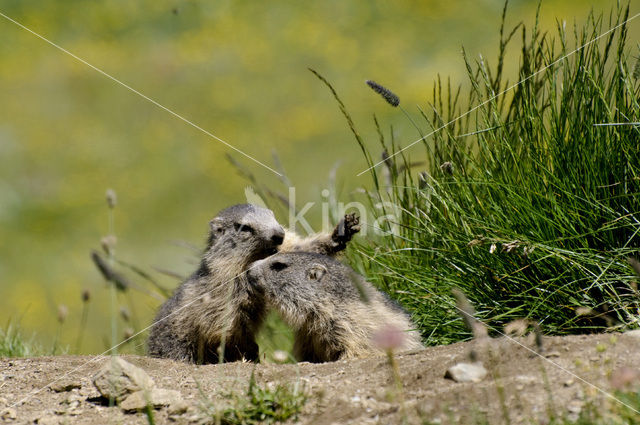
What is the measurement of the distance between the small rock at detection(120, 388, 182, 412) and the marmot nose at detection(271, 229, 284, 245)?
243cm

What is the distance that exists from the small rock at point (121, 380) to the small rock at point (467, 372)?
1.44 meters

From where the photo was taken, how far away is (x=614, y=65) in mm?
4566

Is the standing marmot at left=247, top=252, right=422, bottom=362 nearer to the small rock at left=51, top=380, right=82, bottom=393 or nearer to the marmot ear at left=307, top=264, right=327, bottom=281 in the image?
the marmot ear at left=307, top=264, right=327, bottom=281

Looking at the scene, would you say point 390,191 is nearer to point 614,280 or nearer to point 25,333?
point 614,280

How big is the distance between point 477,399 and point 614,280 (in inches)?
53.3

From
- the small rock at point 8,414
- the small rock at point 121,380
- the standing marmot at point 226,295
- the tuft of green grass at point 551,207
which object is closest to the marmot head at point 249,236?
the standing marmot at point 226,295

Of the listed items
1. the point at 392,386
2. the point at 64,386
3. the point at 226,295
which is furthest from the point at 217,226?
the point at 392,386

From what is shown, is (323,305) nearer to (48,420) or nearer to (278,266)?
(278,266)

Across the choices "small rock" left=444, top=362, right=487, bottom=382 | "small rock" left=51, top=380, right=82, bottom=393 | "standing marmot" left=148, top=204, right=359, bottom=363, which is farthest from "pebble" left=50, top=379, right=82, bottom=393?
"small rock" left=444, top=362, right=487, bottom=382

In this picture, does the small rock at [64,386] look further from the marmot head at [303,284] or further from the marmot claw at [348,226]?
the marmot claw at [348,226]

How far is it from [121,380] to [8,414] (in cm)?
59

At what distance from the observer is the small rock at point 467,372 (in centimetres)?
343

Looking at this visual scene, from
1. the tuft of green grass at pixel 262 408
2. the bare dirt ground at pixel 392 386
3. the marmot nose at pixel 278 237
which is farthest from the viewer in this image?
the marmot nose at pixel 278 237

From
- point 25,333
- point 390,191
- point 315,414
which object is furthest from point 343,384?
point 25,333
